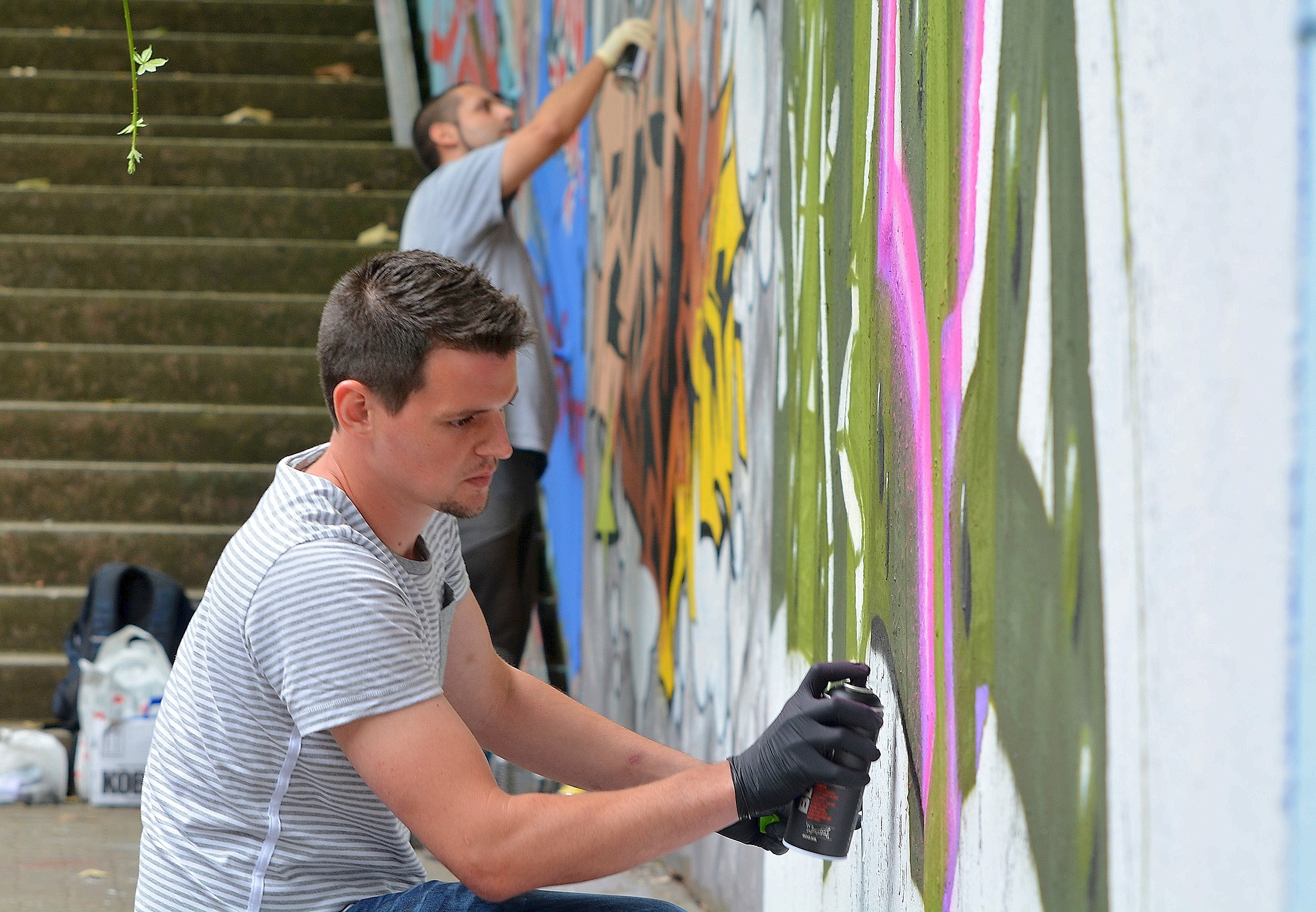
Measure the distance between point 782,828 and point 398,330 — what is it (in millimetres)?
821

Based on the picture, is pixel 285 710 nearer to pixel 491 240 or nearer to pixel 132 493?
pixel 491 240

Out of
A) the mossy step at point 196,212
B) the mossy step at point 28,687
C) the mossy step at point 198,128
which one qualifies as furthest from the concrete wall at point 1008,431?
the mossy step at point 198,128

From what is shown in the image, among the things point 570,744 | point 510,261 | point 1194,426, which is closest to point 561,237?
point 510,261

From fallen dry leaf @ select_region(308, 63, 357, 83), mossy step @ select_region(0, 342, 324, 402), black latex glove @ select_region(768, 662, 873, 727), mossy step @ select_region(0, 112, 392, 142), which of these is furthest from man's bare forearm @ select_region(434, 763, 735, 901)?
fallen dry leaf @ select_region(308, 63, 357, 83)

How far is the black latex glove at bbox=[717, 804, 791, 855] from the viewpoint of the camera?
1945mm

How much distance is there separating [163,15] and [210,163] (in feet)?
5.78

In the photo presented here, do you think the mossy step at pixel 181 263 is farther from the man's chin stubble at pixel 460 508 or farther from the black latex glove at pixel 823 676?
the black latex glove at pixel 823 676

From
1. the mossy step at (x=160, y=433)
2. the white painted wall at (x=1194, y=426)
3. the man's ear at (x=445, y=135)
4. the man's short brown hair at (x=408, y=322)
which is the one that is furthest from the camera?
the mossy step at (x=160, y=433)

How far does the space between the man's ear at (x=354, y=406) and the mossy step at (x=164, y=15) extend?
7.89 m

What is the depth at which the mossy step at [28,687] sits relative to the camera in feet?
18.2

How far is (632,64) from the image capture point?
15.1ft

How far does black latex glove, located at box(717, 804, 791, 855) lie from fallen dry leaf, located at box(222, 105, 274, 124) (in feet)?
23.7


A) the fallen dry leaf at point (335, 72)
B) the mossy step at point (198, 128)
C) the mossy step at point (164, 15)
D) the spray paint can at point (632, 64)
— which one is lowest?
the spray paint can at point (632, 64)

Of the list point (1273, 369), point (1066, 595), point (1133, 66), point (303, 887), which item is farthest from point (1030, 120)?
point (303, 887)
